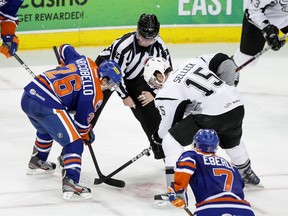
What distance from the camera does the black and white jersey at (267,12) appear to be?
740 centimetres

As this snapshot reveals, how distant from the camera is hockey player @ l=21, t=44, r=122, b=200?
577 cm

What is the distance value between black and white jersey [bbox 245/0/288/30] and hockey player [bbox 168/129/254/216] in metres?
2.78

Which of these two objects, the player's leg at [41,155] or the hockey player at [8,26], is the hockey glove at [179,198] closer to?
the player's leg at [41,155]

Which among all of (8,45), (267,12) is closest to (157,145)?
(8,45)

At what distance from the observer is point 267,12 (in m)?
7.70

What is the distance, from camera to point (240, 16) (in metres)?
10.2

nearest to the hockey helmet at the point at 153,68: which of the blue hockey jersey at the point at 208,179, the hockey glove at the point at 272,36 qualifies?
the blue hockey jersey at the point at 208,179

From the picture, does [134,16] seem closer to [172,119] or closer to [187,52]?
[187,52]

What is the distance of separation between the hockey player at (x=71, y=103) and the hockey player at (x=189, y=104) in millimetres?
302

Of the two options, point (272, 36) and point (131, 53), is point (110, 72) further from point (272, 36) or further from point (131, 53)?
point (272, 36)

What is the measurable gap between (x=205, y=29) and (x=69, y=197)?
4.65 meters

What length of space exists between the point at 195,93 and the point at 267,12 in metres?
2.29

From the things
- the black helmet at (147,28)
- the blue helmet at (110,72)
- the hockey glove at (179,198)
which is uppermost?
the black helmet at (147,28)

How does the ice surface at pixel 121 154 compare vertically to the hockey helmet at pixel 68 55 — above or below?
below
